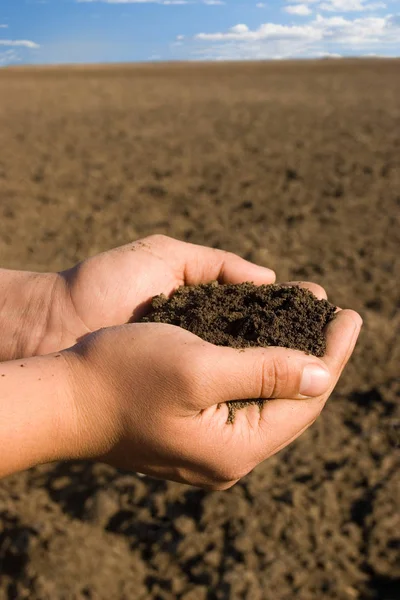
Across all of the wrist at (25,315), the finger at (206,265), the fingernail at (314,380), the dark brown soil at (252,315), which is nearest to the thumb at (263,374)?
the fingernail at (314,380)

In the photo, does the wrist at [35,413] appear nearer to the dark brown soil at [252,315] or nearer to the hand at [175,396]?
the hand at [175,396]

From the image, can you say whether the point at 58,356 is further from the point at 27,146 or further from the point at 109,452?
the point at 27,146

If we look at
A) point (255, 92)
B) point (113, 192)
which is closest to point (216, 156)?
point (113, 192)

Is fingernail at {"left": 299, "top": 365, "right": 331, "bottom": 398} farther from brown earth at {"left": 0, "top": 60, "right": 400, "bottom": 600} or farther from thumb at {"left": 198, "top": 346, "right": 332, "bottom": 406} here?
brown earth at {"left": 0, "top": 60, "right": 400, "bottom": 600}

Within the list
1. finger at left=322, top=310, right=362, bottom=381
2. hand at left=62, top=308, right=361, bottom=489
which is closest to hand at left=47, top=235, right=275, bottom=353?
finger at left=322, top=310, right=362, bottom=381

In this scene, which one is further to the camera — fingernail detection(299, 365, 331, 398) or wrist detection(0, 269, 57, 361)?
wrist detection(0, 269, 57, 361)

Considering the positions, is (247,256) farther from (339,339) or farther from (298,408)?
(298,408)

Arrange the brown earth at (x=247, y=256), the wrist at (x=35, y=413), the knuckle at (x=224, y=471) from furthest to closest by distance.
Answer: the brown earth at (x=247, y=256) → the knuckle at (x=224, y=471) → the wrist at (x=35, y=413)
